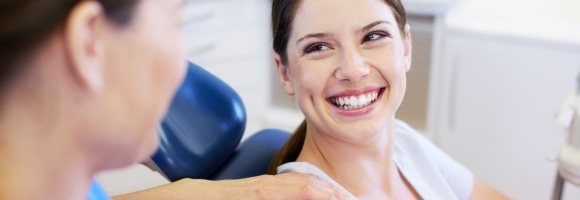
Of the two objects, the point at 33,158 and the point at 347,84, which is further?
the point at 347,84

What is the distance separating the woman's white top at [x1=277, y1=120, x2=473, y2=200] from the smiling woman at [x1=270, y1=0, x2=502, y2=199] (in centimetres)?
1

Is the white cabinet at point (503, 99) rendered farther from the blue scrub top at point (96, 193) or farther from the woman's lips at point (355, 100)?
the blue scrub top at point (96, 193)

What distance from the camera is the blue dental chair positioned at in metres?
1.14

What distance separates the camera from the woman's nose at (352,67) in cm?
98

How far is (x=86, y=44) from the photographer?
0.46 metres

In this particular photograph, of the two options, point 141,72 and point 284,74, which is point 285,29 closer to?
point 284,74

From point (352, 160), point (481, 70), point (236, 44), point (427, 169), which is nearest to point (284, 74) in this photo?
point (352, 160)

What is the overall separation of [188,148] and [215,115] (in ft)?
0.27

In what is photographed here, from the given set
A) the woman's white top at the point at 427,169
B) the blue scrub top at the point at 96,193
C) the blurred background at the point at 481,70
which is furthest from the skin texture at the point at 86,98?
the blurred background at the point at 481,70

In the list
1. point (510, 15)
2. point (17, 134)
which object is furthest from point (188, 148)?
point (510, 15)

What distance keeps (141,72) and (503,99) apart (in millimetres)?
1834

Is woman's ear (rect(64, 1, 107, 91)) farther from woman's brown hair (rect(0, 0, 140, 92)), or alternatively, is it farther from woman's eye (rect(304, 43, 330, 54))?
woman's eye (rect(304, 43, 330, 54))

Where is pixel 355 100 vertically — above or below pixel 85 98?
below

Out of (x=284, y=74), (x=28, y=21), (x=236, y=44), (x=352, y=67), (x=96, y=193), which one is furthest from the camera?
(x=236, y=44)
